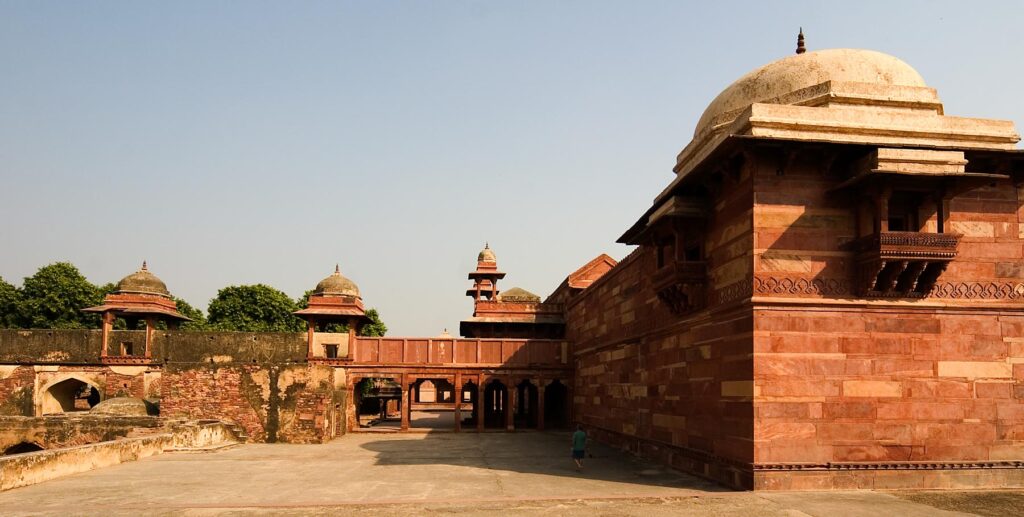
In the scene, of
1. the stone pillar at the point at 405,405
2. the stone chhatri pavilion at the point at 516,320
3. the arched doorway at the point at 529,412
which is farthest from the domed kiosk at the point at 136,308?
the arched doorway at the point at 529,412

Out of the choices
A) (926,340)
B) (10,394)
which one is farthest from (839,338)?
(10,394)

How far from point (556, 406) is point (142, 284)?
1913cm

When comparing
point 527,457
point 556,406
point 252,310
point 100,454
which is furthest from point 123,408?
point 252,310

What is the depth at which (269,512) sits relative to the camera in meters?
9.88

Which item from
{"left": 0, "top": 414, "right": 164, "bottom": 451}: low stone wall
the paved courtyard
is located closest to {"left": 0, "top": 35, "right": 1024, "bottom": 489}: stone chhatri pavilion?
the paved courtyard

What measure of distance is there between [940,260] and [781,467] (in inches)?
155

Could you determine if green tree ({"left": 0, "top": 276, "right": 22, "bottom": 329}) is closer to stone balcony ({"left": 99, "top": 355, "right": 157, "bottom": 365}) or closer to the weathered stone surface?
stone balcony ({"left": 99, "top": 355, "right": 157, "bottom": 365})

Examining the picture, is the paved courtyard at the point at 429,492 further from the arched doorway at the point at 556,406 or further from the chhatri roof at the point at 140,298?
the chhatri roof at the point at 140,298

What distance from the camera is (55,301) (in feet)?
155

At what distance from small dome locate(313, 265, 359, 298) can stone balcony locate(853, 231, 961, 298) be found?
2227cm

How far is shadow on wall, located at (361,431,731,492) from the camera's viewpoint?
43.0 feet

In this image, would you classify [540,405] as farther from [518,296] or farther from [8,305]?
[8,305]

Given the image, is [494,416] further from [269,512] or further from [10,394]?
[269,512]

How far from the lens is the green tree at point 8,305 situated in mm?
46531
